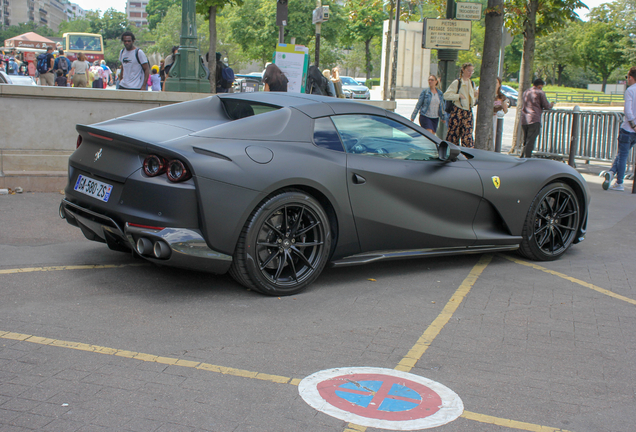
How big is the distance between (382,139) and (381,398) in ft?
8.67

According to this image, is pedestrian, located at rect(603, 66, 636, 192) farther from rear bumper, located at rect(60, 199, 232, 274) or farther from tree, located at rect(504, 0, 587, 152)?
rear bumper, located at rect(60, 199, 232, 274)

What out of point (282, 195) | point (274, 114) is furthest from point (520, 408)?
point (274, 114)

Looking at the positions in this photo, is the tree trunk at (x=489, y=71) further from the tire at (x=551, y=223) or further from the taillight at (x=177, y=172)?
the taillight at (x=177, y=172)

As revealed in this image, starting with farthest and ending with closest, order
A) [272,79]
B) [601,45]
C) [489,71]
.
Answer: [601,45], [272,79], [489,71]

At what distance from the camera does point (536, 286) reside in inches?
215

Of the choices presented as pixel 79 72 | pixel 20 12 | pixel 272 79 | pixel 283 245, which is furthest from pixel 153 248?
pixel 20 12

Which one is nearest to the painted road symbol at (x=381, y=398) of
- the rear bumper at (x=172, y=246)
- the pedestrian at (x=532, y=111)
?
the rear bumper at (x=172, y=246)

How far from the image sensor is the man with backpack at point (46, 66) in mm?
21891

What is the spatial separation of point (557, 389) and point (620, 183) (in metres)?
8.89

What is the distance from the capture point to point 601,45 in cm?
7219

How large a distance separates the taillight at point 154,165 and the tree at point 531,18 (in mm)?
13216

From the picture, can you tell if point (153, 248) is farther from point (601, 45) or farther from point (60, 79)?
point (601, 45)

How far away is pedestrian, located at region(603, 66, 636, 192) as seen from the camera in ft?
34.7

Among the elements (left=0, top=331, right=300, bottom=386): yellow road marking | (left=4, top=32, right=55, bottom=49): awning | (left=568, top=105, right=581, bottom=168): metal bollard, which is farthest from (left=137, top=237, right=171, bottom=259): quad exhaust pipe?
(left=4, top=32, right=55, bottom=49): awning
